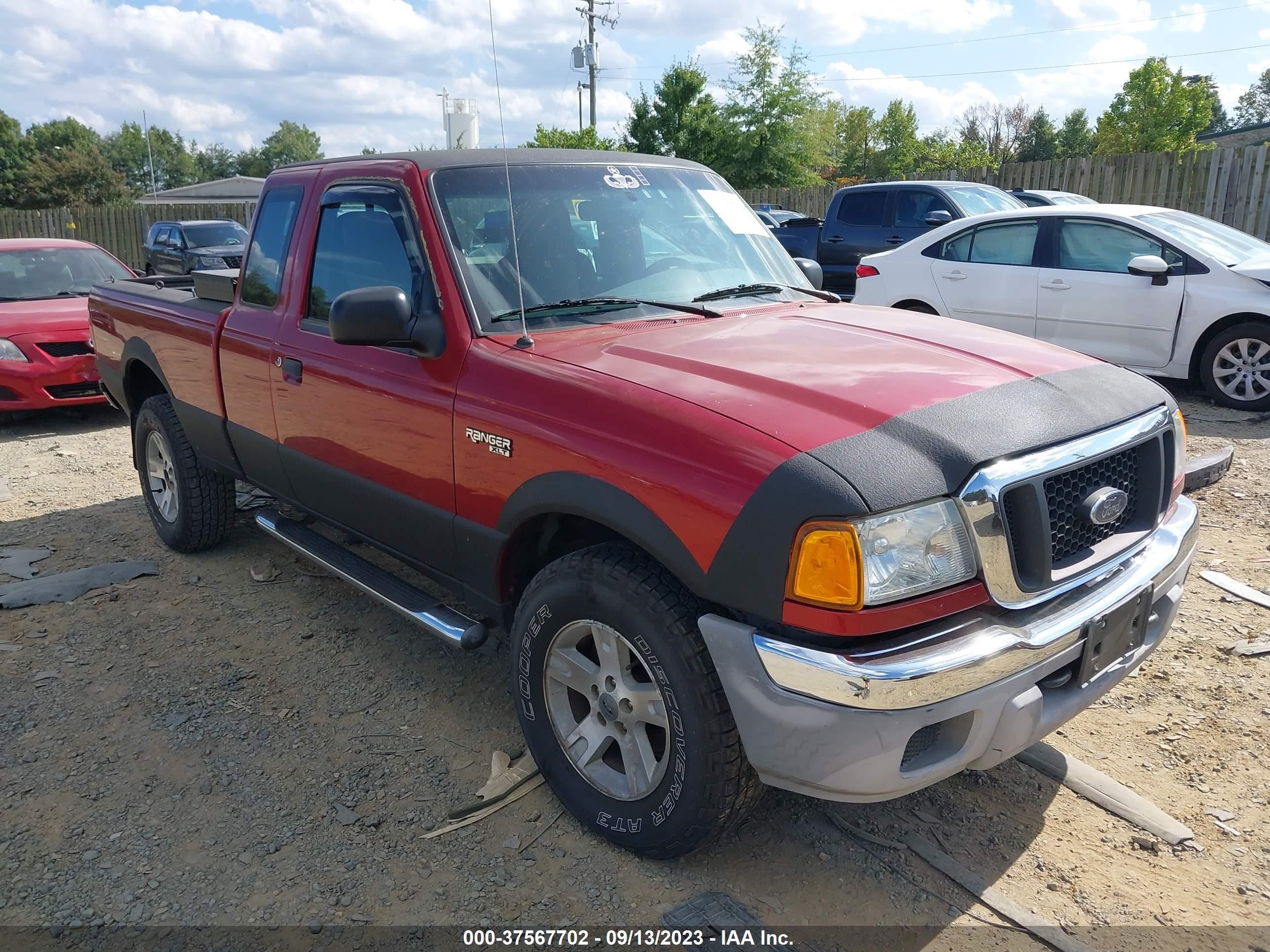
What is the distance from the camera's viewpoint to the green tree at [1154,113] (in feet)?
157

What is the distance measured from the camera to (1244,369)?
293 inches

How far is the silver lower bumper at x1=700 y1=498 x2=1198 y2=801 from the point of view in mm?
2189

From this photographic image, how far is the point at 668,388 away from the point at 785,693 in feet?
2.88

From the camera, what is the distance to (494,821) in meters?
3.03

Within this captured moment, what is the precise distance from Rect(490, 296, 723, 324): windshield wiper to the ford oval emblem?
145 centimetres

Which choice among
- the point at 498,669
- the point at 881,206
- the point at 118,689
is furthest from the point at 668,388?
the point at 881,206

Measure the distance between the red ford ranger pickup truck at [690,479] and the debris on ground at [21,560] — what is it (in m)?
2.03

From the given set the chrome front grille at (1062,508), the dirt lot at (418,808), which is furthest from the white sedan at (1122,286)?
the chrome front grille at (1062,508)

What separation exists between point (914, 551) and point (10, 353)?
8.57m

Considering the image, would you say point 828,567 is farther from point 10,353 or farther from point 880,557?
point 10,353

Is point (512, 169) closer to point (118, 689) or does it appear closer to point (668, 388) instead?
point (668, 388)

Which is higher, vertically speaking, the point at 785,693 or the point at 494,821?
the point at 785,693

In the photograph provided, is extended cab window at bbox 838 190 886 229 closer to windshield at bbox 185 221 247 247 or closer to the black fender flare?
windshield at bbox 185 221 247 247

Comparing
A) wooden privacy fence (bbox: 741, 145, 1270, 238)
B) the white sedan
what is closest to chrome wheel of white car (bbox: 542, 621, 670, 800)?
the white sedan
